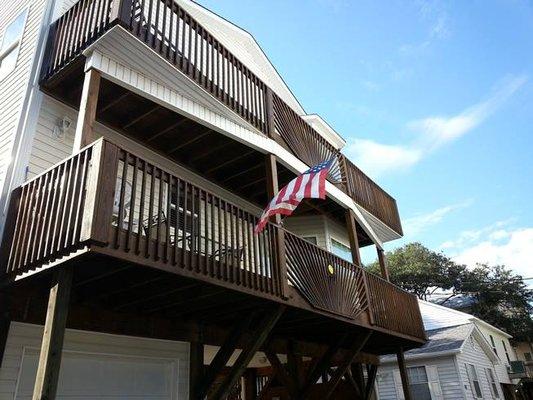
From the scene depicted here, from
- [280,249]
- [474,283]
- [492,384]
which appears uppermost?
[474,283]

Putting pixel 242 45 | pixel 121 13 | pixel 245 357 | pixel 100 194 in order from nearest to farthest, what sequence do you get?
1. pixel 100 194
2. pixel 121 13
3. pixel 245 357
4. pixel 242 45

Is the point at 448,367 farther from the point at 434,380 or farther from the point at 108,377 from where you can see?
the point at 108,377

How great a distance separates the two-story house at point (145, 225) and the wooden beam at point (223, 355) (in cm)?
3

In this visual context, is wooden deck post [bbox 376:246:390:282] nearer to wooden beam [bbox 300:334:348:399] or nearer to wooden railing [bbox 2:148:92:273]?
wooden beam [bbox 300:334:348:399]

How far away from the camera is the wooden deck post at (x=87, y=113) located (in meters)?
5.45

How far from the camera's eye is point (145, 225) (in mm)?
7055

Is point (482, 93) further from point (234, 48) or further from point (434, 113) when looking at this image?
point (234, 48)

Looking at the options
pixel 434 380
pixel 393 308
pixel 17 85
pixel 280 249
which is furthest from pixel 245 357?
pixel 434 380

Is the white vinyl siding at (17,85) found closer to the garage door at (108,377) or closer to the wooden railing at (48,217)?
the wooden railing at (48,217)

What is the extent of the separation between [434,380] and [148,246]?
18.8 meters

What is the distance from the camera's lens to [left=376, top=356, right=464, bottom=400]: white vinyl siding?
19281 mm

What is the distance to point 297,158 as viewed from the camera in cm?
958

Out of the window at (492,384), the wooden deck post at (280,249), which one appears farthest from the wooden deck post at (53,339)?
the window at (492,384)

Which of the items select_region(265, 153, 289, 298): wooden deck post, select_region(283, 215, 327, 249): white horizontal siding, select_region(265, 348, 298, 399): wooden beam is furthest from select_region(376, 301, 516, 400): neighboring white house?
select_region(265, 153, 289, 298): wooden deck post
